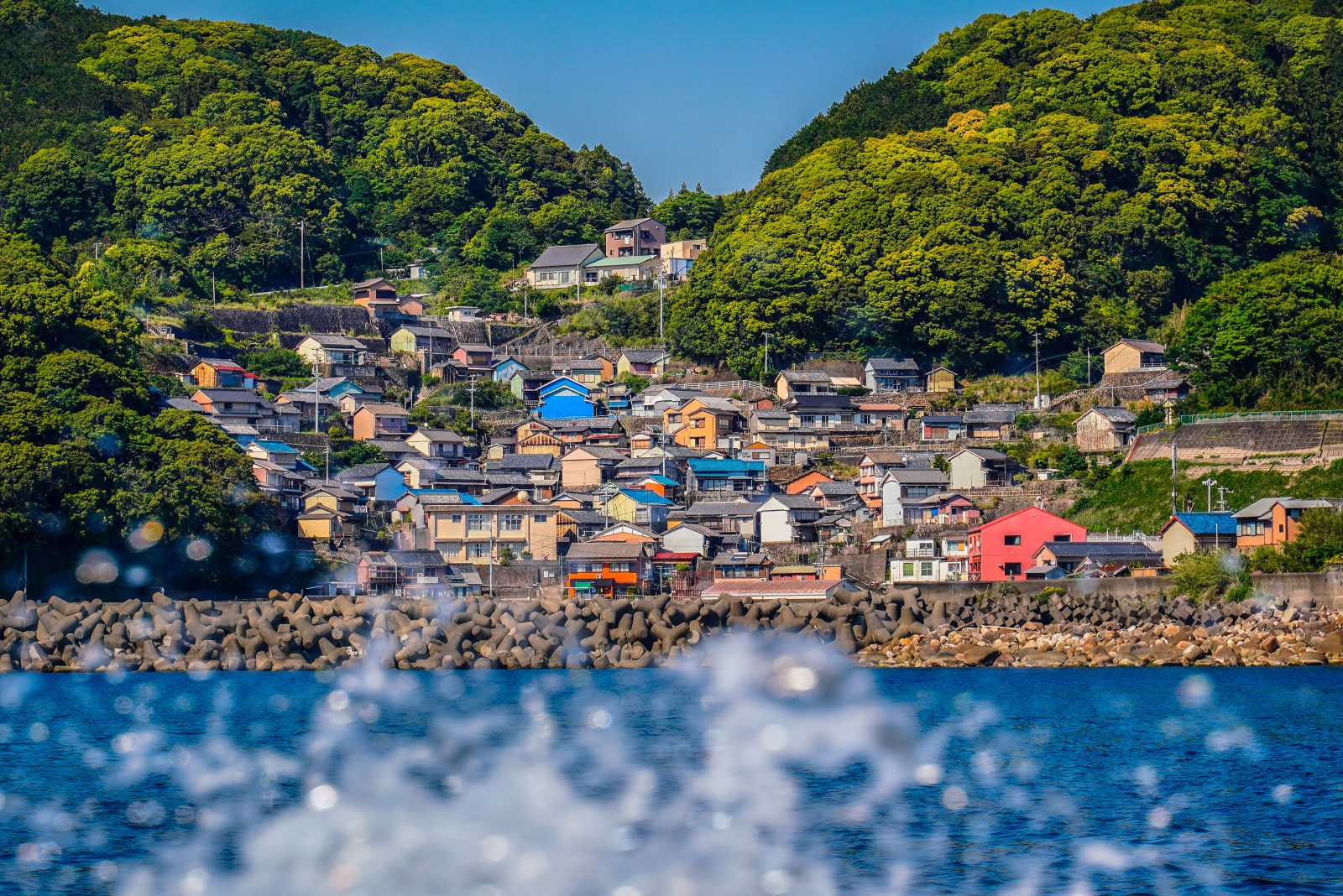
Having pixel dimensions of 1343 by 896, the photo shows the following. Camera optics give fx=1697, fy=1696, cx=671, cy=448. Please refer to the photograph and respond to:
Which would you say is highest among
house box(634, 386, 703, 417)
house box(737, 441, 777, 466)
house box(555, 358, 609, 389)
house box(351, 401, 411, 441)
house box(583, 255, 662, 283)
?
house box(583, 255, 662, 283)

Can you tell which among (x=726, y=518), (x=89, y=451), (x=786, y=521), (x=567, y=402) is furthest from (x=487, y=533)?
(x=567, y=402)

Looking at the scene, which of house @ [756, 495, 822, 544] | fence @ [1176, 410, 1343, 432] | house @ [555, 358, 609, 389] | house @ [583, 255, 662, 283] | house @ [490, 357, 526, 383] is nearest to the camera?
fence @ [1176, 410, 1343, 432]

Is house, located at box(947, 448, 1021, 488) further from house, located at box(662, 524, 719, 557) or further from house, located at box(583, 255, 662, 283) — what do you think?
house, located at box(583, 255, 662, 283)

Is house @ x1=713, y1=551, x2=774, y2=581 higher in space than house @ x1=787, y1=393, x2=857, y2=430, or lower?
lower

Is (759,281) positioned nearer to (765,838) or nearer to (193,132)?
(193,132)

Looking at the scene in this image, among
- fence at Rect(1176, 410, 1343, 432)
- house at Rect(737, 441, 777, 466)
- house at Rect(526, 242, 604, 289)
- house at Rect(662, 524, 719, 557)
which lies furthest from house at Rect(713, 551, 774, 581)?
house at Rect(526, 242, 604, 289)

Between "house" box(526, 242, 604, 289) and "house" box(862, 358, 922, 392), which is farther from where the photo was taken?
"house" box(526, 242, 604, 289)

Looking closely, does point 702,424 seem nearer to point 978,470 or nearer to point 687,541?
point 687,541
